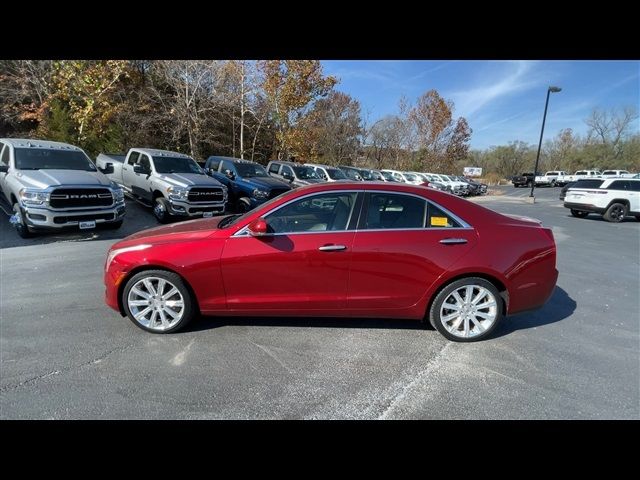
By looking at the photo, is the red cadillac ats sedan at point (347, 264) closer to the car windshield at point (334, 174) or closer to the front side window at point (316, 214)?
the front side window at point (316, 214)

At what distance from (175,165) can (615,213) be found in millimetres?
17257

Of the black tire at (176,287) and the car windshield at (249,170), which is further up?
the car windshield at (249,170)

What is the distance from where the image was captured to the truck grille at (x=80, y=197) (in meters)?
6.61

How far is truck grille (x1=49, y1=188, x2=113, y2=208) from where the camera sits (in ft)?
21.7

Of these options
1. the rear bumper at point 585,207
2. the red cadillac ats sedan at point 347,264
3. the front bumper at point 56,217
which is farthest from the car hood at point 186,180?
the rear bumper at point 585,207

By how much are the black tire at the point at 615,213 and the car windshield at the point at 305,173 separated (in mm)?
12354

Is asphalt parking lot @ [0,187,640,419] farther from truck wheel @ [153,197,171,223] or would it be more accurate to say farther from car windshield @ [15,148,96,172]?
truck wheel @ [153,197,171,223]

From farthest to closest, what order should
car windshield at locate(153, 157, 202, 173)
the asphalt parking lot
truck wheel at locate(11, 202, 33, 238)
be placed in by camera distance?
1. car windshield at locate(153, 157, 202, 173)
2. truck wheel at locate(11, 202, 33, 238)
3. the asphalt parking lot

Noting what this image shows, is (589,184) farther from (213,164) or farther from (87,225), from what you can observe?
(87,225)

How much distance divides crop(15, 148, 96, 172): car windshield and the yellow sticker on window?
8.81m

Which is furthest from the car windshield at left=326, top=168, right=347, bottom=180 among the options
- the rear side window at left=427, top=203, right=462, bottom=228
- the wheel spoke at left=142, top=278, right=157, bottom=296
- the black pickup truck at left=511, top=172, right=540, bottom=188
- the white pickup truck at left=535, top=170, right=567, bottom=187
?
the white pickup truck at left=535, top=170, right=567, bottom=187

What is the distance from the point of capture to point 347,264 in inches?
122
